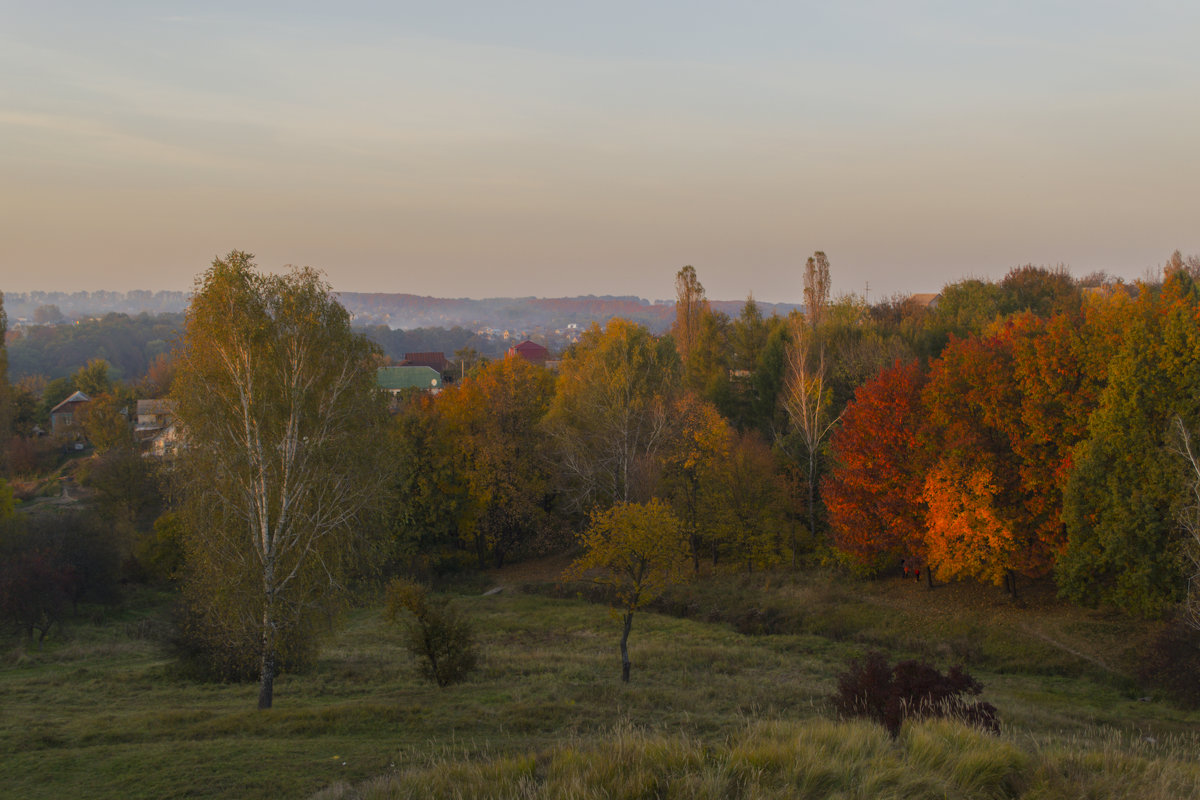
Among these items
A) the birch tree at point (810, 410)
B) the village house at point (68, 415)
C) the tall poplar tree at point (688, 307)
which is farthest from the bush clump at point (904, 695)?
the village house at point (68, 415)

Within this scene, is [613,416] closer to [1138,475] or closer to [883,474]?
[883,474]

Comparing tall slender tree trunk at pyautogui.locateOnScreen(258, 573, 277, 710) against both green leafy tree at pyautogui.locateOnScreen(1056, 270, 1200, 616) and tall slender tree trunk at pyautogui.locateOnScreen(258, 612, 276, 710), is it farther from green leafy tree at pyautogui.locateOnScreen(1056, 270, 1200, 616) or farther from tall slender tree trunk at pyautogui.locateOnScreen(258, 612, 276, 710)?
green leafy tree at pyautogui.locateOnScreen(1056, 270, 1200, 616)

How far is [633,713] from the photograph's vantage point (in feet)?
46.7

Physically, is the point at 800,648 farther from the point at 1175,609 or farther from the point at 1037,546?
the point at 1175,609

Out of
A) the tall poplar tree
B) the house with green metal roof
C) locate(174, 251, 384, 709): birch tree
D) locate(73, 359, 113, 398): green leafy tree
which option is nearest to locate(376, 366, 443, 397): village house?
the house with green metal roof

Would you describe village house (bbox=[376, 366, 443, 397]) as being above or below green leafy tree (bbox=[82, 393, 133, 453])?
above

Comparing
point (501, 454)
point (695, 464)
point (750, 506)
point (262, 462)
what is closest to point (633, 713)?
point (262, 462)

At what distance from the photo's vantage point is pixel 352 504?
57.7ft

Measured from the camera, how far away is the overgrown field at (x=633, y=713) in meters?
7.00

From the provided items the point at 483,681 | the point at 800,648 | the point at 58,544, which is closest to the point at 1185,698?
the point at 800,648

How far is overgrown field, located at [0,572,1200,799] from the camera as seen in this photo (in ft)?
23.0

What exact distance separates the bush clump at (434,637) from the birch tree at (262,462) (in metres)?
1.76

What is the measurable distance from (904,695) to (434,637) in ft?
34.4

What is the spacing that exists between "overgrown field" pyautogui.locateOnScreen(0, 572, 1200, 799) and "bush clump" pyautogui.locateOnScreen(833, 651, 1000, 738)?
2.34 feet
